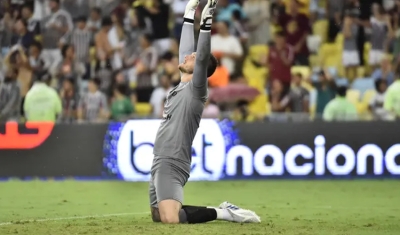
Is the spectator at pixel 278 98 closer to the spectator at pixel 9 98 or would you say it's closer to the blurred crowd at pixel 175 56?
the blurred crowd at pixel 175 56

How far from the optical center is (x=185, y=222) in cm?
1037

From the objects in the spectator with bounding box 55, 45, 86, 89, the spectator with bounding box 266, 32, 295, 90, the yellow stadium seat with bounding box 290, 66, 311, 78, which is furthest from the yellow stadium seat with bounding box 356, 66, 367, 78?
the spectator with bounding box 55, 45, 86, 89

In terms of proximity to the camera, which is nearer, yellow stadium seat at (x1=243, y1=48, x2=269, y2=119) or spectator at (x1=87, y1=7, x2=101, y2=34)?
yellow stadium seat at (x1=243, y1=48, x2=269, y2=119)

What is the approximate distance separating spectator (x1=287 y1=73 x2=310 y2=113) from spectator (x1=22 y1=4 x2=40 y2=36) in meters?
6.12

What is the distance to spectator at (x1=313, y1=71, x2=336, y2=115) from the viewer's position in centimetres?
1973

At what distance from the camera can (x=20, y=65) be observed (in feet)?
69.7

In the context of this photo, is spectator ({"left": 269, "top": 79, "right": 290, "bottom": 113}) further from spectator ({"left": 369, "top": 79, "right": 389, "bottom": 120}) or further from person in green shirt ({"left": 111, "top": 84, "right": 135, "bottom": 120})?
person in green shirt ({"left": 111, "top": 84, "right": 135, "bottom": 120})

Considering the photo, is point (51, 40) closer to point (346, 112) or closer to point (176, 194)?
point (346, 112)

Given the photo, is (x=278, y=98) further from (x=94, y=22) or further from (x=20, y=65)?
(x=20, y=65)

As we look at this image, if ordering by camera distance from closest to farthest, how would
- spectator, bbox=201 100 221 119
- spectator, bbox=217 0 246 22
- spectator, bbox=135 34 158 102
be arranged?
spectator, bbox=201 100 221 119 < spectator, bbox=135 34 158 102 < spectator, bbox=217 0 246 22

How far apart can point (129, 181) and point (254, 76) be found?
495 centimetres

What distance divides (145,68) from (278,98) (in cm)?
311

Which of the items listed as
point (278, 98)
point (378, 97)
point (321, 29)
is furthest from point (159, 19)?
point (378, 97)

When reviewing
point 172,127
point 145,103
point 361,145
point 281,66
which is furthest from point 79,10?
point 172,127
